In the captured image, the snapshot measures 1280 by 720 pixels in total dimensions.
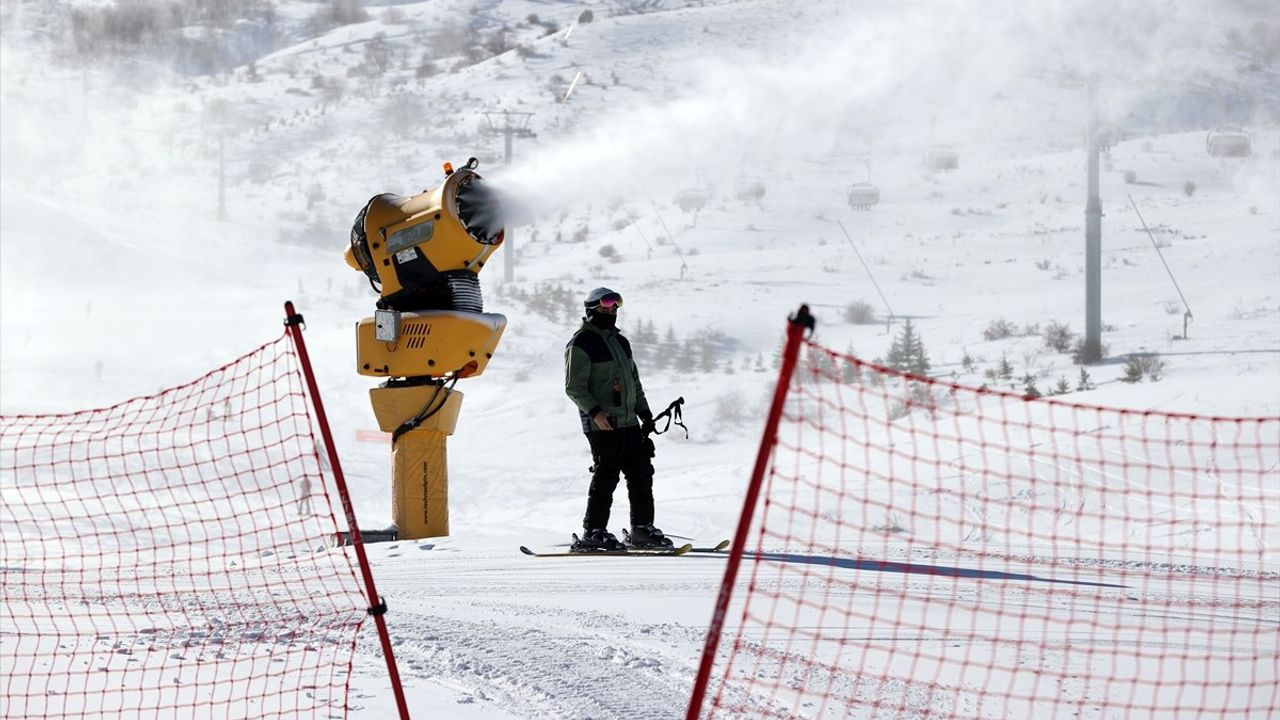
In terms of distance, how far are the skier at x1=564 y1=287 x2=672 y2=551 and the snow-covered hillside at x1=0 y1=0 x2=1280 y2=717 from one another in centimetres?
55

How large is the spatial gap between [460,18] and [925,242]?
53.1m

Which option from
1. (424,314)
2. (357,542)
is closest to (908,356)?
(424,314)

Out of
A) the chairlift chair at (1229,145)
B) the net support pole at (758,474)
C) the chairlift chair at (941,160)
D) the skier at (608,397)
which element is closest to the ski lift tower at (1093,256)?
the skier at (608,397)

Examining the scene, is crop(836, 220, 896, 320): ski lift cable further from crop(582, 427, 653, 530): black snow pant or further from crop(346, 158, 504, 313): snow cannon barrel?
crop(346, 158, 504, 313): snow cannon barrel

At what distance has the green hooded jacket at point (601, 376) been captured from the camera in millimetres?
7016

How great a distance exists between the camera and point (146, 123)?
5325 centimetres

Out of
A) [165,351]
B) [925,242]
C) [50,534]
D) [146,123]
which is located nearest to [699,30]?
[146,123]

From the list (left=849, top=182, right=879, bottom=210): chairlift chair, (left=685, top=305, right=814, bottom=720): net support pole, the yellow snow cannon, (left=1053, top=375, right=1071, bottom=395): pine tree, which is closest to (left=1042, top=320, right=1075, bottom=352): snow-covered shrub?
(left=1053, top=375, right=1071, bottom=395): pine tree

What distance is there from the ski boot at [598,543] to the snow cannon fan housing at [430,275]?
119 cm

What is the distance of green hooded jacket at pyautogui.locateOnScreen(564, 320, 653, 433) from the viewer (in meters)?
7.02

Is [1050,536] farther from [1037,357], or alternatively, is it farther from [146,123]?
[146,123]

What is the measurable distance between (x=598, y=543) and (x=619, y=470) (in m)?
0.50

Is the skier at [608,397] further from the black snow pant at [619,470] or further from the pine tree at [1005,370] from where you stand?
the pine tree at [1005,370]

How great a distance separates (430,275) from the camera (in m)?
7.22
